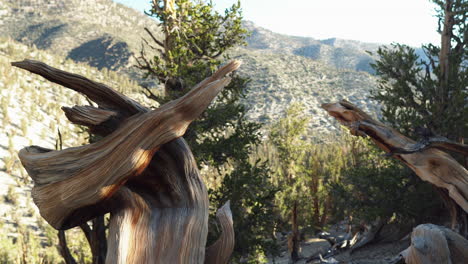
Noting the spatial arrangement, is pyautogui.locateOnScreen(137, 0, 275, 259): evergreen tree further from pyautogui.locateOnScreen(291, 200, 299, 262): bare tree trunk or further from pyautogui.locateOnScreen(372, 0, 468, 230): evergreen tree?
pyautogui.locateOnScreen(291, 200, 299, 262): bare tree trunk

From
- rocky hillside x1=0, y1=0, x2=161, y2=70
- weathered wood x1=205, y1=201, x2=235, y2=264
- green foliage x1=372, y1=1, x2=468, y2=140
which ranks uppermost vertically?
rocky hillside x1=0, y1=0, x2=161, y2=70

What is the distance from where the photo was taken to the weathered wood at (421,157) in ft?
12.3

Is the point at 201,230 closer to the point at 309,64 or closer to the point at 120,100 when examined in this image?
the point at 120,100

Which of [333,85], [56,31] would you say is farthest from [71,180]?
[56,31]

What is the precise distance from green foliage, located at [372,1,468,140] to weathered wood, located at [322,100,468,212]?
563cm

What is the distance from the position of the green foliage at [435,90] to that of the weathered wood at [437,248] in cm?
645

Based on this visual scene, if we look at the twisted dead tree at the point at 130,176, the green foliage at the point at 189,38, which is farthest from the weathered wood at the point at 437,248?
the green foliage at the point at 189,38

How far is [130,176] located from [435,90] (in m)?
10.8

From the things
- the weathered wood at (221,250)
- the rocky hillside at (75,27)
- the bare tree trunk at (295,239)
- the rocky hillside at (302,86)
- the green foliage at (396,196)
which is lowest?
the bare tree trunk at (295,239)

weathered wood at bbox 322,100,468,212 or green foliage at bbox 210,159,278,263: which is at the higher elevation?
weathered wood at bbox 322,100,468,212

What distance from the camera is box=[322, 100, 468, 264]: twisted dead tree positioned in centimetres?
316

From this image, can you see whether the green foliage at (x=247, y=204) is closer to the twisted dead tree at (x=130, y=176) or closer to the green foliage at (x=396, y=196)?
the green foliage at (x=396, y=196)

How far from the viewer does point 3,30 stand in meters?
156

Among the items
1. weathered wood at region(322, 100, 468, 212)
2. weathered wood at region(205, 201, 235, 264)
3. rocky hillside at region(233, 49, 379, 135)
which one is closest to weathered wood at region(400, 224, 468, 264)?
weathered wood at region(322, 100, 468, 212)
